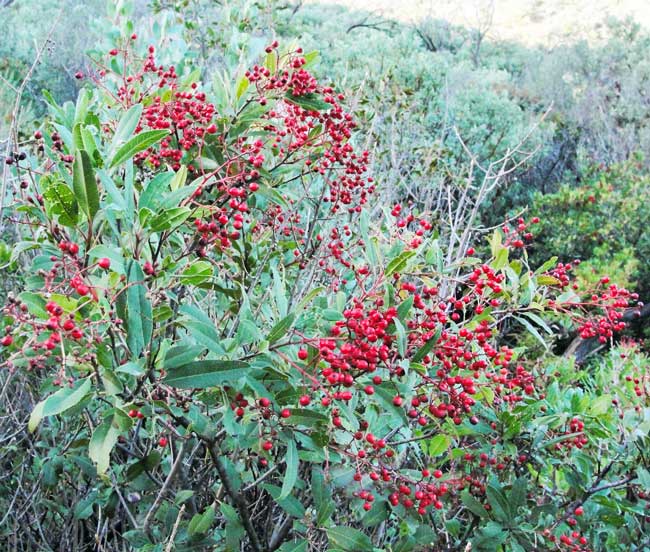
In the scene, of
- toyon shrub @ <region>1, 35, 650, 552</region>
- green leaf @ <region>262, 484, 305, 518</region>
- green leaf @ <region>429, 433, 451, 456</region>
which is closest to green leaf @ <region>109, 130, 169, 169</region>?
toyon shrub @ <region>1, 35, 650, 552</region>

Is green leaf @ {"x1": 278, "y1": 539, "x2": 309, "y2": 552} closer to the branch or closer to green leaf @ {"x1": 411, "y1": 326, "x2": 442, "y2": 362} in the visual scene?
the branch

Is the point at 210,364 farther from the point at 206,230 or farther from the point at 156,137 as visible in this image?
the point at 156,137

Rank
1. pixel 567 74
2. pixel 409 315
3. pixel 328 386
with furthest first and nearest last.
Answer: pixel 567 74
pixel 409 315
pixel 328 386

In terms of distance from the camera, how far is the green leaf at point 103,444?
139 cm

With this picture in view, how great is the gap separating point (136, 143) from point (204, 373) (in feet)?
1.89

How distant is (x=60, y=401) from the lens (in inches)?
53.0

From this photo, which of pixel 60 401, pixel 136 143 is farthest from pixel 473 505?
pixel 136 143

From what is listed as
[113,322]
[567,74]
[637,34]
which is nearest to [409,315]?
[113,322]

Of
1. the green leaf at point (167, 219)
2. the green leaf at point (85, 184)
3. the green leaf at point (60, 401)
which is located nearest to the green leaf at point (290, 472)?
the green leaf at point (60, 401)

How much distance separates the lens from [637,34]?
1802 cm

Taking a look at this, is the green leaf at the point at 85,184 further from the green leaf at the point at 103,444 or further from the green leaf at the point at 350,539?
the green leaf at the point at 350,539

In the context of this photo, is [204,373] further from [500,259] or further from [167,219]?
[500,259]

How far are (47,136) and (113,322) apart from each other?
88 cm

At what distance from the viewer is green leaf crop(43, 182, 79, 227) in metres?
1.48
